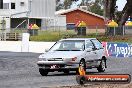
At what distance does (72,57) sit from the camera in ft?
68.1

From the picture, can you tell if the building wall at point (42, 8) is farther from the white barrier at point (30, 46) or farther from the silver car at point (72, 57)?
the silver car at point (72, 57)

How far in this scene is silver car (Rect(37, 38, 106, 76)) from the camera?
816 inches

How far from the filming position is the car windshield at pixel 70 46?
72.2ft

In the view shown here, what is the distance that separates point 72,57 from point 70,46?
54.1 inches

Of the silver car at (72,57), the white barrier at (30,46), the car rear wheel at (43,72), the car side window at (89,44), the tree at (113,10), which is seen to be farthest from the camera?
the tree at (113,10)

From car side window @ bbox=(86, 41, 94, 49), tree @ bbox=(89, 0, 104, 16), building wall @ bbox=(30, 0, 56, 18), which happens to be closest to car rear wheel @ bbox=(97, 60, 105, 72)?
car side window @ bbox=(86, 41, 94, 49)

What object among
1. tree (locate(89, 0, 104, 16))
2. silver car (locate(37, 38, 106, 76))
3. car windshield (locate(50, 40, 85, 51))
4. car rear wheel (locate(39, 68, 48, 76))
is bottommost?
car rear wheel (locate(39, 68, 48, 76))

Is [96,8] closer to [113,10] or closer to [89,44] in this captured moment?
[113,10]

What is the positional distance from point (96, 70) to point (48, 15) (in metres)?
66.5

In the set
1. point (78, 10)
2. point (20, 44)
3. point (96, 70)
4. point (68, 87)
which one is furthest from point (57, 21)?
point (68, 87)

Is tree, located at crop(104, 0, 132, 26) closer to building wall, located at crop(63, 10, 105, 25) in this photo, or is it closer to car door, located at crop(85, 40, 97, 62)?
car door, located at crop(85, 40, 97, 62)

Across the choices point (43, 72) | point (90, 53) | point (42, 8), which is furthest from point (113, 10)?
point (43, 72)

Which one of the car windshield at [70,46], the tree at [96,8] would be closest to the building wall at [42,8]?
the tree at [96,8]

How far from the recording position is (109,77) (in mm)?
14859
